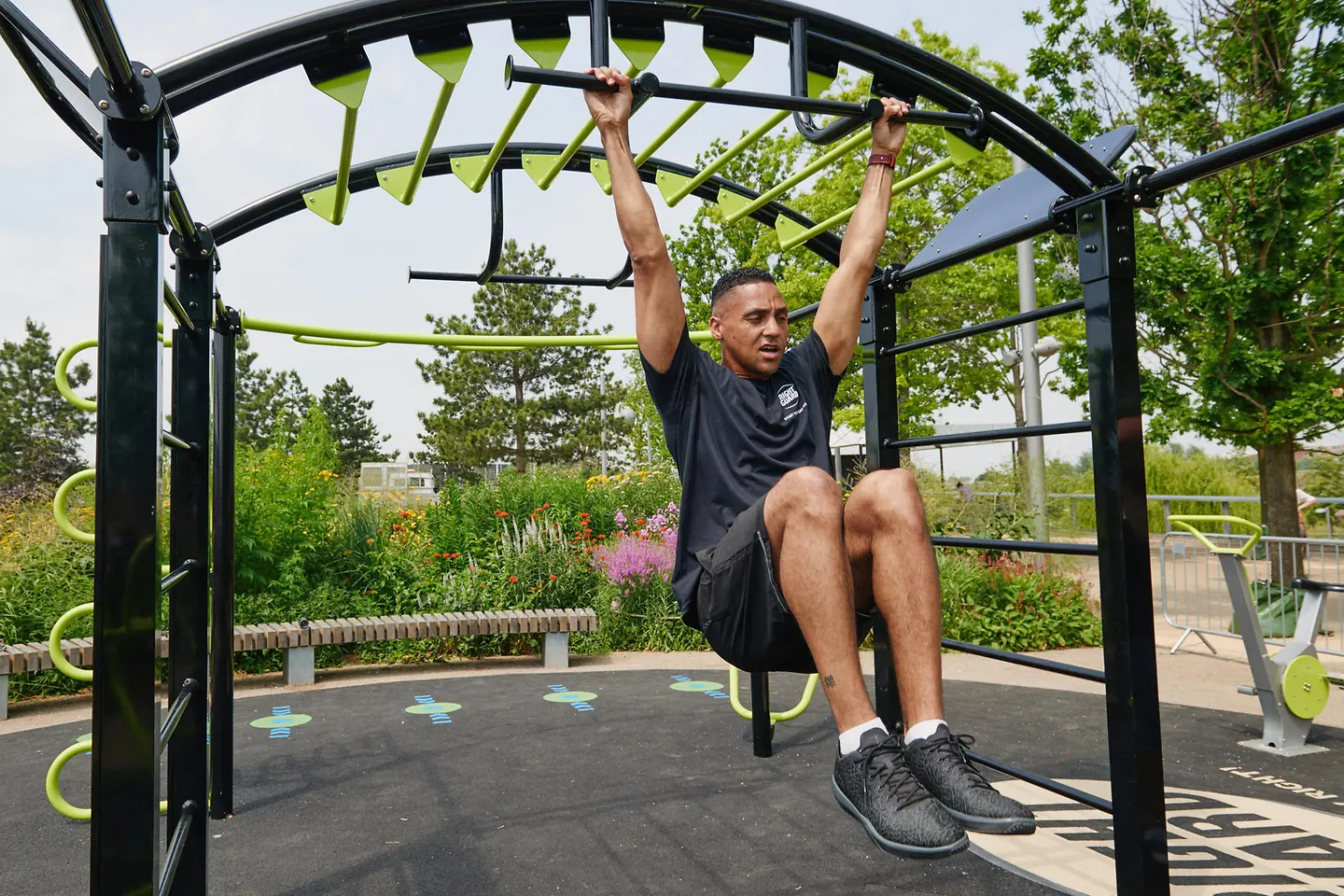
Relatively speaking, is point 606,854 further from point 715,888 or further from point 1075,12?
point 1075,12

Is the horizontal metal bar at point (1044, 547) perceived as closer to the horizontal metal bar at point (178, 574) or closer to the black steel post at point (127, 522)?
the black steel post at point (127, 522)

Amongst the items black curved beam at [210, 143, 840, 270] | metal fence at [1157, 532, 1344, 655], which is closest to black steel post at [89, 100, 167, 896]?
black curved beam at [210, 143, 840, 270]

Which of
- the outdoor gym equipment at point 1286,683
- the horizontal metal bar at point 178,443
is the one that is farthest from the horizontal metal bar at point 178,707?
the outdoor gym equipment at point 1286,683

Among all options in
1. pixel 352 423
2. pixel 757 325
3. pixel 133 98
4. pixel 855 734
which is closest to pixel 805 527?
pixel 855 734

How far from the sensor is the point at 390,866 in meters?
2.89

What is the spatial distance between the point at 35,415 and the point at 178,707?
1561 inches

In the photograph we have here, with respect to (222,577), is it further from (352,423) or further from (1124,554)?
(352,423)

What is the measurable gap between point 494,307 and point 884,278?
33277mm

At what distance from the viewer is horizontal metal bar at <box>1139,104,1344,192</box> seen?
5.50 feet

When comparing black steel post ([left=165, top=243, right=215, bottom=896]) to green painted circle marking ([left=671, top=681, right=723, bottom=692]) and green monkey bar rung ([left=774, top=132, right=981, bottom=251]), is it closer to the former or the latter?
green monkey bar rung ([left=774, top=132, right=981, bottom=251])

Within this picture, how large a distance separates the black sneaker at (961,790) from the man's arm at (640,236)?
1.06 metres

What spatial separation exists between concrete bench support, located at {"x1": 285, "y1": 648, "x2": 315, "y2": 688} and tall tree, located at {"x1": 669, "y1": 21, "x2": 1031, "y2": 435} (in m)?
9.10

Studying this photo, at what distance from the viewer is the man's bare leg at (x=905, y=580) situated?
1867mm

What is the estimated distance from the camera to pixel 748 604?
1948 mm
